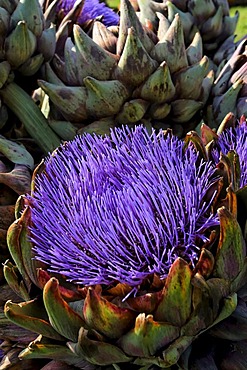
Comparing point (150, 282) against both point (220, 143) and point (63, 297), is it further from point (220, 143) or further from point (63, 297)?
point (220, 143)

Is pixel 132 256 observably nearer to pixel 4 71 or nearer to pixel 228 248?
pixel 228 248

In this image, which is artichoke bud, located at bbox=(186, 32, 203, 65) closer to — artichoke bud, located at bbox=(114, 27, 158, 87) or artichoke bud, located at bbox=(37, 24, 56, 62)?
artichoke bud, located at bbox=(114, 27, 158, 87)

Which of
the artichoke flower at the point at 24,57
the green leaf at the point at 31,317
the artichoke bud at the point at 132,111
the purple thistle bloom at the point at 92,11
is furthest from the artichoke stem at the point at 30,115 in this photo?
the green leaf at the point at 31,317

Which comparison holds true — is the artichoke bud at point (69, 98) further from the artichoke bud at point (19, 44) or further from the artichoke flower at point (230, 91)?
the artichoke flower at point (230, 91)

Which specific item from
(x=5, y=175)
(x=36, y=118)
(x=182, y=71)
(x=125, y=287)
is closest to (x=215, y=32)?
(x=182, y=71)

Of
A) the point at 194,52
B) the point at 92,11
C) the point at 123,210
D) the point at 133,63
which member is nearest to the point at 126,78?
the point at 133,63

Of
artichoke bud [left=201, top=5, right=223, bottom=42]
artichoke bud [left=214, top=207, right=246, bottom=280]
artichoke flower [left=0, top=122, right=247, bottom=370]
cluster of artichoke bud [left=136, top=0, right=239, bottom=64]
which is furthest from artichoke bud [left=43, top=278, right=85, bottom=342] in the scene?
artichoke bud [left=201, top=5, right=223, bottom=42]
